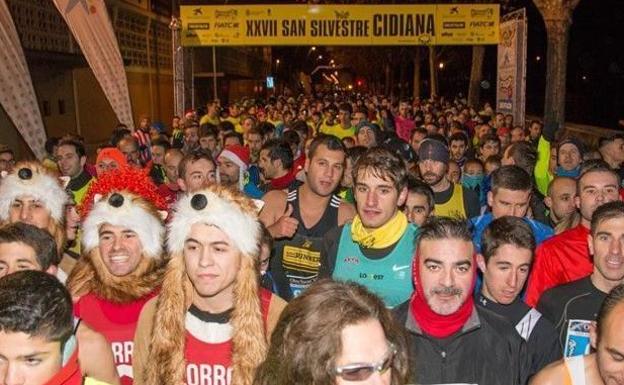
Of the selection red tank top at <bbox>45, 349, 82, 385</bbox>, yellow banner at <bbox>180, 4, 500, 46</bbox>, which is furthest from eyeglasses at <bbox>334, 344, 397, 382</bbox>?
yellow banner at <bbox>180, 4, 500, 46</bbox>

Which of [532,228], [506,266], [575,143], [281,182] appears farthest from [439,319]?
[575,143]

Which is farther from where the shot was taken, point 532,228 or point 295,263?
point 532,228

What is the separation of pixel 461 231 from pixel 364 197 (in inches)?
52.1

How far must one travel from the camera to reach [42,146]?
8.39 m

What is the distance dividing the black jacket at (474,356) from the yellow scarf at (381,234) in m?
1.29

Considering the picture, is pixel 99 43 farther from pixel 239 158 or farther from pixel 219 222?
pixel 219 222

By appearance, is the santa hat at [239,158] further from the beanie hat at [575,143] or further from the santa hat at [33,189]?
the beanie hat at [575,143]

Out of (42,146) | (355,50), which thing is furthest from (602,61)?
(42,146)

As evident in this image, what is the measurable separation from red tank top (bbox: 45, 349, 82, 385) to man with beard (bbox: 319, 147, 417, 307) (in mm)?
2090

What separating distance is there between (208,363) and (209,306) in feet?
0.96

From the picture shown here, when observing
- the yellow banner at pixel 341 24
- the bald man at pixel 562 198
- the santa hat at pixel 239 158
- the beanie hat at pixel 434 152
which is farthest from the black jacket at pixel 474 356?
the yellow banner at pixel 341 24

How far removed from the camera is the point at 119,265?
14.6 feet

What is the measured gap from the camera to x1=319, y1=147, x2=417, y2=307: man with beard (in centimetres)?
486

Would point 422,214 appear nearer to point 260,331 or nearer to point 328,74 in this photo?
point 260,331
